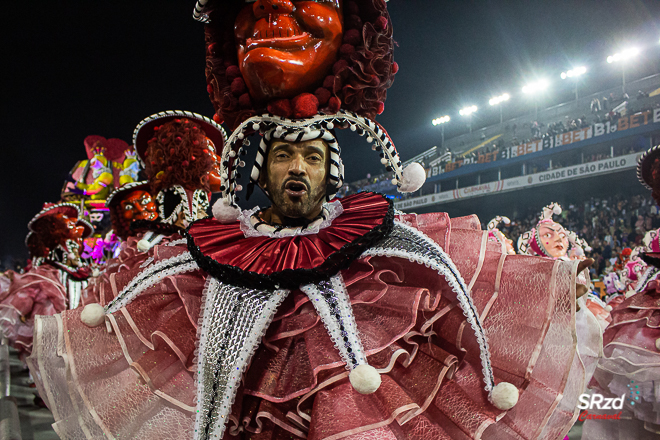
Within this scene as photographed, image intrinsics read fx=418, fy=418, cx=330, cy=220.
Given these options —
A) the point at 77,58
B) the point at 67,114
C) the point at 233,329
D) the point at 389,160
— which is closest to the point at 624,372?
the point at 389,160

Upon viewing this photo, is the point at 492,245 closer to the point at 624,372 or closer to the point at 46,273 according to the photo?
the point at 624,372

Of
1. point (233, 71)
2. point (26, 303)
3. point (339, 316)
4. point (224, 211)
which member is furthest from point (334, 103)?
point (26, 303)

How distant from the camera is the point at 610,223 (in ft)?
32.0

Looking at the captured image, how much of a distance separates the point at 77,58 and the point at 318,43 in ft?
16.8

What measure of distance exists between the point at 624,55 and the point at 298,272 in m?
12.5

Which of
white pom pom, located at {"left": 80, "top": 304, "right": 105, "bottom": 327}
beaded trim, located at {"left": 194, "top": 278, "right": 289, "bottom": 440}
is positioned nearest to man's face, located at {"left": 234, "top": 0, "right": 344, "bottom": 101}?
beaded trim, located at {"left": 194, "top": 278, "right": 289, "bottom": 440}

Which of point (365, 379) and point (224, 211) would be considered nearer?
point (365, 379)

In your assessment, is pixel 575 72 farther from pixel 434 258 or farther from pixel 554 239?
pixel 434 258

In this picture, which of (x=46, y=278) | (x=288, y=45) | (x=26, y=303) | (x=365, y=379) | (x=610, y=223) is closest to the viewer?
(x=365, y=379)

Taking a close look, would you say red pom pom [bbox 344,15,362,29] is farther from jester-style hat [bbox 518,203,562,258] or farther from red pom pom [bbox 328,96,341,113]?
jester-style hat [bbox 518,203,562,258]

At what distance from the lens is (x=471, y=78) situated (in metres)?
8.59

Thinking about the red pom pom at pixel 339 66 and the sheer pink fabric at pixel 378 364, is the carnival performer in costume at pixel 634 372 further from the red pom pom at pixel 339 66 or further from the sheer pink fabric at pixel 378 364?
the red pom pom at pixel 339 66

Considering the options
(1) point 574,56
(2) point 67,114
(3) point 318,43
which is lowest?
(3) point 318,43

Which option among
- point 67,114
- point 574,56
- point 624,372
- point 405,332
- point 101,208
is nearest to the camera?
point 405,332
